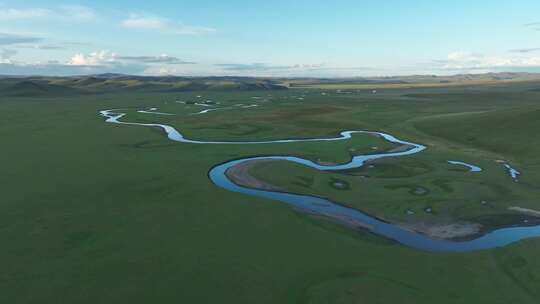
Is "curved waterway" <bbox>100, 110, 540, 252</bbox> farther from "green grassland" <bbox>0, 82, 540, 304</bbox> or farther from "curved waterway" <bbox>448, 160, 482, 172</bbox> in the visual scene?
"curved waterway" <bbox>448, 160, 482, 172</bbox>

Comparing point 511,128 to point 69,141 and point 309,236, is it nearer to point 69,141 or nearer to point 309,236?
point 309,236

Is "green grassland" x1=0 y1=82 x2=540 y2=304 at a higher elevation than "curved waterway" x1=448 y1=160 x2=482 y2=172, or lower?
lower

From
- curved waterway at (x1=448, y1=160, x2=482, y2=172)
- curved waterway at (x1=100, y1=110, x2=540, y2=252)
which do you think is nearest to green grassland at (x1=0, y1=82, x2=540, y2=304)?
curved waterway at (x1=100, y1=110, x2=540, y2=252)

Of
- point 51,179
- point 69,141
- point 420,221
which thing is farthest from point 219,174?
point 69,141

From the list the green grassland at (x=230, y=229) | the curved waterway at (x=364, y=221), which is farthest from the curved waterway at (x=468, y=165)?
the curved waterway at (x=364, y=221)

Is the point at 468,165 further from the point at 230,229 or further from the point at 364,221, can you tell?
the point at 230,229

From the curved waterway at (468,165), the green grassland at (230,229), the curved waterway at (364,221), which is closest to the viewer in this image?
the green grassland at (230,229)

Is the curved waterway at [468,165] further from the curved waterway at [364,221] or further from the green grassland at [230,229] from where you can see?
the curved waterway at [364,221]

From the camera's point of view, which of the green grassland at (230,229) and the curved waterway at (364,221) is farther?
the curved waterway at (364,221)

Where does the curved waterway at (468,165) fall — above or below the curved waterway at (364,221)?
above
